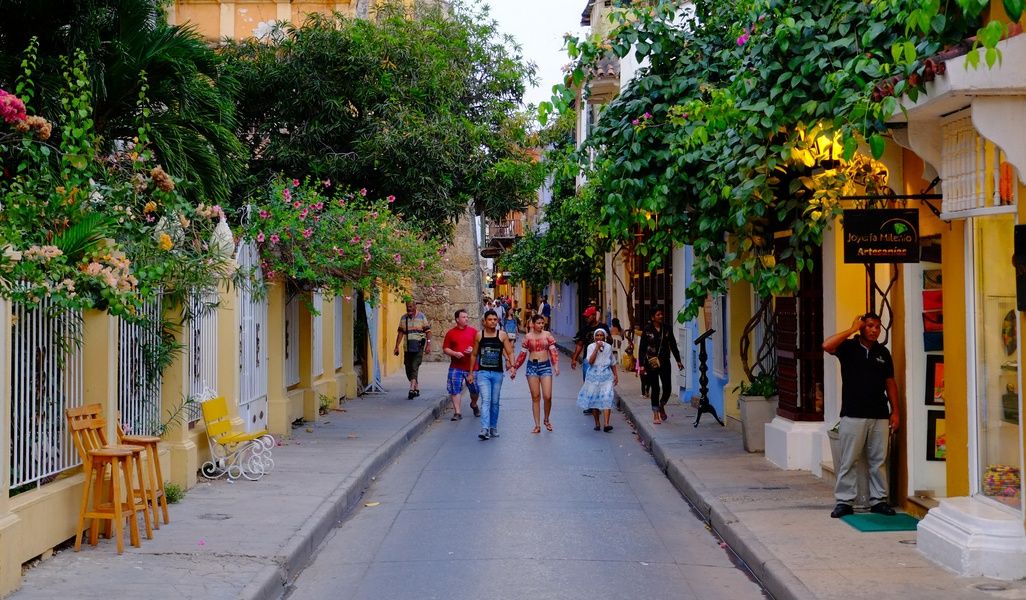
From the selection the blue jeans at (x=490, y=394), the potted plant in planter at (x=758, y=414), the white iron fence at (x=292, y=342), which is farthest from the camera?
the white iron fence at (x=292, y=342)

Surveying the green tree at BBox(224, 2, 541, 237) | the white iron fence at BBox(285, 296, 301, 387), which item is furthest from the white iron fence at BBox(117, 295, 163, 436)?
the green tree at BBox(224, 2, 541, 237)

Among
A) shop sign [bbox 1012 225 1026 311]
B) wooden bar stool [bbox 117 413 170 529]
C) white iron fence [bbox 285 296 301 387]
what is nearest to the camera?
shop sign [bbox 1012 225 1026 311]

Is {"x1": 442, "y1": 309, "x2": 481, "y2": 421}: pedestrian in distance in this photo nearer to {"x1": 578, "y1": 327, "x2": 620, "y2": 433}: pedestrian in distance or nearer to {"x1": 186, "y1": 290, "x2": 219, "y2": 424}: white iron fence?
{"x1": 578, "y1": 327, "x2": 620, "y2": 433}: pedestrian in distance

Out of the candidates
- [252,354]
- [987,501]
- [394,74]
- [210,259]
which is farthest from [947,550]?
[394,74]

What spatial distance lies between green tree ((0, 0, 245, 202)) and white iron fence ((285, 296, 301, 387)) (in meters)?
4.81

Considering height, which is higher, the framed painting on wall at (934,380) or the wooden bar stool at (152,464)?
the framed painting on wall at (934,380)

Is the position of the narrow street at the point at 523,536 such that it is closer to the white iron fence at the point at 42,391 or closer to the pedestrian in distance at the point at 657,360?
the white iron fence at the point at 42,391

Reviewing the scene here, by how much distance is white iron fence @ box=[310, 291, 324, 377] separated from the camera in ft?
62.0

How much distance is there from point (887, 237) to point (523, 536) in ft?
12.9

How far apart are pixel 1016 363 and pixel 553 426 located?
1138cm

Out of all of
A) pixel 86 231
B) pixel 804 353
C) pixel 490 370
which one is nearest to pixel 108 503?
pixel 86 231

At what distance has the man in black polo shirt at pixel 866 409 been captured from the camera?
379 inches

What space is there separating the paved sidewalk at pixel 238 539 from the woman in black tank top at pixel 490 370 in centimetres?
182

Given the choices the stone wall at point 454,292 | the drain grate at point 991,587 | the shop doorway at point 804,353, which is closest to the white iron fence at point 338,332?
the shop doorway at point 804,353
